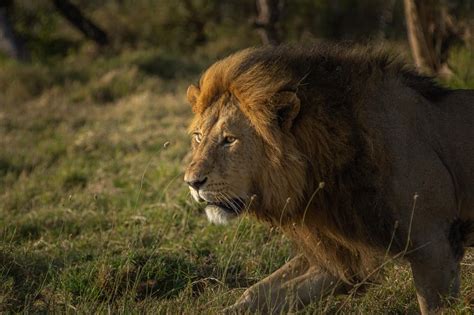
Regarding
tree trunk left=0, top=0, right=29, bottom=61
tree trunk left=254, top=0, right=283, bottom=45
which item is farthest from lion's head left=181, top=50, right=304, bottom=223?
tree trunk left=0, top=0, right=29, bottom=61

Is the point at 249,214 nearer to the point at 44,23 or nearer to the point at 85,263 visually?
the point at 85,263

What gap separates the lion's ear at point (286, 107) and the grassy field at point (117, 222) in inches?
27.5

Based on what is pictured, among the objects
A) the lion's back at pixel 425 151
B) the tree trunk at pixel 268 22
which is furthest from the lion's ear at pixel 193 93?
the tree trunk at pixel 268 22

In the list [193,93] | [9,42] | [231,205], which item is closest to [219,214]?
[231,205]

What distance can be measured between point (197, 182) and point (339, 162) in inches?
26.0

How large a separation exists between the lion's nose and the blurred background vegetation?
0.45 meters

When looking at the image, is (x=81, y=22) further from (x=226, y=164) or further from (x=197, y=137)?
(x=226, y=164)

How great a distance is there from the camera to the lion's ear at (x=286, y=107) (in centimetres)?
407

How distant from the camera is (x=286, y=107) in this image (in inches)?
161

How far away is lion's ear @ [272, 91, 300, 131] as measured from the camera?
13.4ft

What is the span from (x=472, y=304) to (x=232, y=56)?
5.38 ft

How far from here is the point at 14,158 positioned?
8797 mm

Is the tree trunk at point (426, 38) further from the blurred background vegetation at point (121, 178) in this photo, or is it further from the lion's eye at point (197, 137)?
the lion's eye at point (197, 137)

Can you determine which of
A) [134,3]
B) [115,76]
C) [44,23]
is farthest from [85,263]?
[134,3]
